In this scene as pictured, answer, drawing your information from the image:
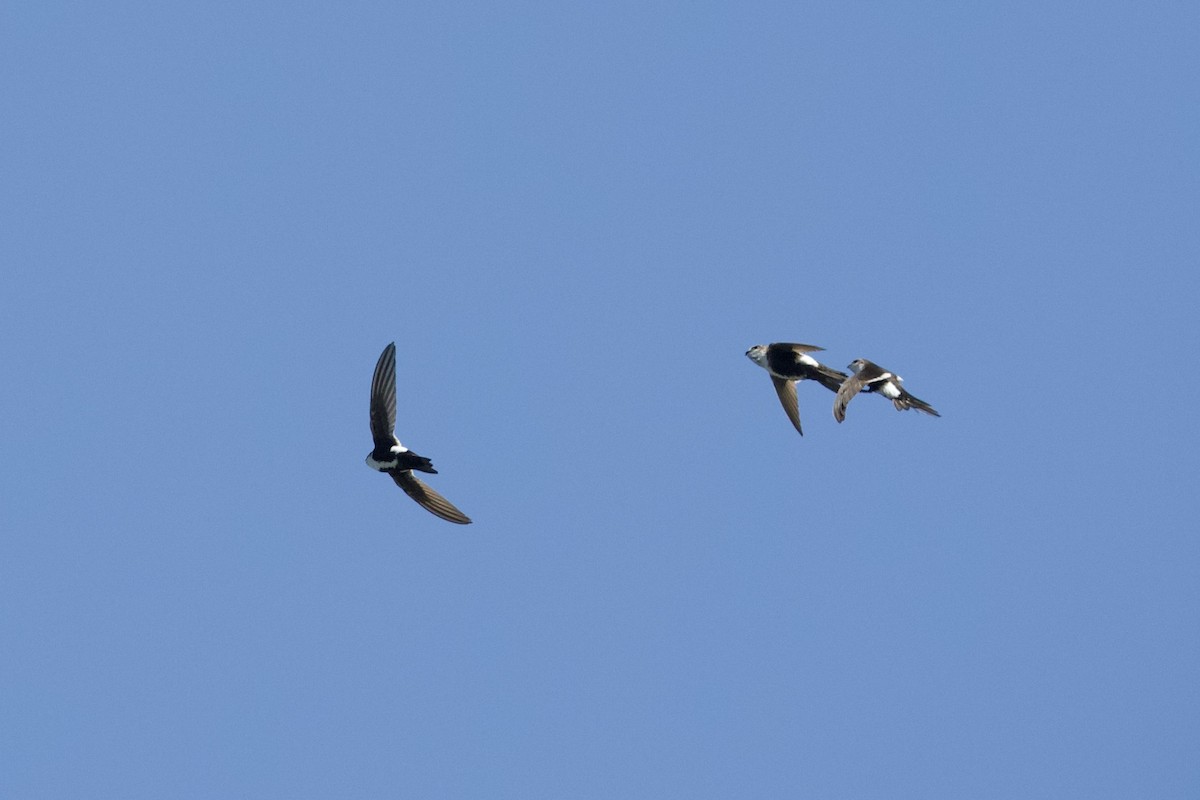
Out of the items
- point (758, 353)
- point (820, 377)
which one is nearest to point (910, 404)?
point (820, 377)

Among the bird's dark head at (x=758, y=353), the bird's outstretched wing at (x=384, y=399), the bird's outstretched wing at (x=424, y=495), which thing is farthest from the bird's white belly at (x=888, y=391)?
the bird's outstretched wing at (x=384, y=399)

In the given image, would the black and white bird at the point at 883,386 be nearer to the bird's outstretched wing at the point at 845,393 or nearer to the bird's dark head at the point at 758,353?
the bird's outstretched wing at the point at 845,393

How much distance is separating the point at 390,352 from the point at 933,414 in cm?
617

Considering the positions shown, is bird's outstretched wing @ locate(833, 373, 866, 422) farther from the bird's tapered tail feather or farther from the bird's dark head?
the bird's dark head

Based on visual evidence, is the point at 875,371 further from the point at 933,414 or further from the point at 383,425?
Result: the point at 383,425

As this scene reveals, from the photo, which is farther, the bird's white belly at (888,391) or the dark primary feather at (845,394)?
the bird's white belly at (888,391)

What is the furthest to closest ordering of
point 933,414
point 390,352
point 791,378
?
1. point 791,378
2. point 933,414
3. point 390,352

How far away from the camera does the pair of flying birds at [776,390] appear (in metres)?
18.5

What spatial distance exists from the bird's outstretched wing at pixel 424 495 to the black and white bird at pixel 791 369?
5023mm

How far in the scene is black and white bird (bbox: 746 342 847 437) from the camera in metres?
22.2

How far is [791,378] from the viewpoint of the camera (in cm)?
2303

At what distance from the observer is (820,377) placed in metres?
22.4

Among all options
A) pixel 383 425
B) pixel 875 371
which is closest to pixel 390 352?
pixel 383 425

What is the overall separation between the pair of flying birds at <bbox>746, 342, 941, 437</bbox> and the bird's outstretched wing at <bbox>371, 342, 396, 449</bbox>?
4.63 m
